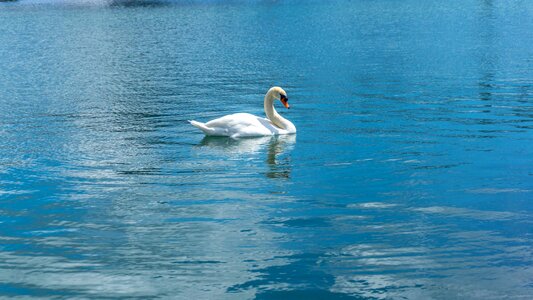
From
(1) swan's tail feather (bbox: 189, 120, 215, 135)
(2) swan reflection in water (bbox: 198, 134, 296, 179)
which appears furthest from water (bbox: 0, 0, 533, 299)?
(1) swan's tail feather (bbox: 189, 120, 215, 135)

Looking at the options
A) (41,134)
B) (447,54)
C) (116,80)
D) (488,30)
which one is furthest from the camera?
(488,30)

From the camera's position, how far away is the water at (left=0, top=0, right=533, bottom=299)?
1127 centimetres

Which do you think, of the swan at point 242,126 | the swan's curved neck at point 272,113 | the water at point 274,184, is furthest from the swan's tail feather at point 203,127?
the swan's curved neck at point 272,113

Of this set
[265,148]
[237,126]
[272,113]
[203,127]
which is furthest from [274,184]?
[272,113]

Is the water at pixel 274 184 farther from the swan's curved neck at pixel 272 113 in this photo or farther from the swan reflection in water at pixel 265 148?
the swan's curved neck at pixel 272 113

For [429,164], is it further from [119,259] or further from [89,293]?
[89,293]

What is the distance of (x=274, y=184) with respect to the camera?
1622 cm

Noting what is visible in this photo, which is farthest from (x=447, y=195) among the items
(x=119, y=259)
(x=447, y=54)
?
(x=447, y=54)

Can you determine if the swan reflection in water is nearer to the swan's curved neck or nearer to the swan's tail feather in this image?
the swan's tail feather

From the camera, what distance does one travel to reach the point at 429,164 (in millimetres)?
17516

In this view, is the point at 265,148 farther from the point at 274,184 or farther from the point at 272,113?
the point at 274,184

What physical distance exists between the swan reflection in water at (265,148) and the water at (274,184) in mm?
83

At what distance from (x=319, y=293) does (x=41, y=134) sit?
43.7 feet

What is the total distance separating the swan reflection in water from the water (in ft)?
0.27
